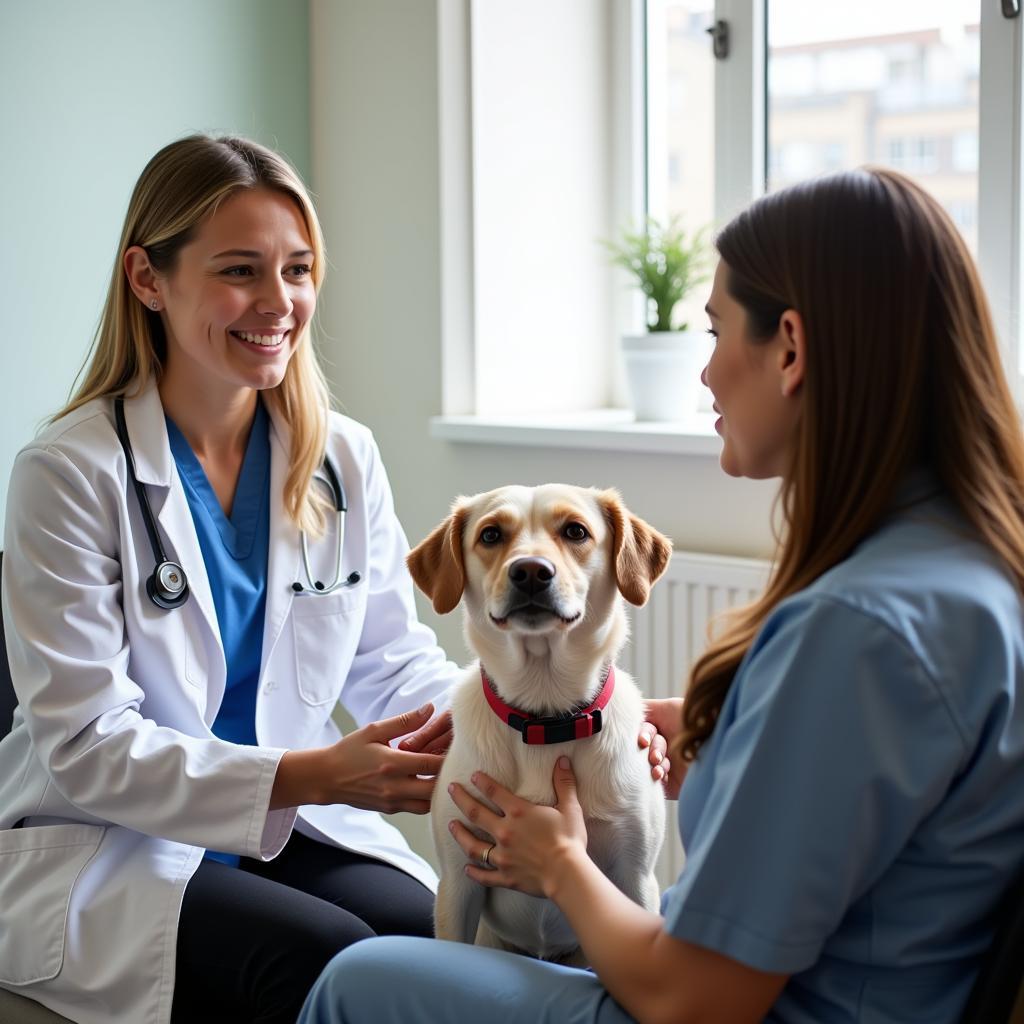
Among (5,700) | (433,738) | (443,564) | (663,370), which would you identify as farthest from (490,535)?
(663,370)

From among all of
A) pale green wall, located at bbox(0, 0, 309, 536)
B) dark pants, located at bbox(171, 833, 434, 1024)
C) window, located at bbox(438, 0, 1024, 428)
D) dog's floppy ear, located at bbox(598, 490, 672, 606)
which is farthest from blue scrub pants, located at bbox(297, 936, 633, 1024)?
window, located at bbox(438, 0, 1024, 428)

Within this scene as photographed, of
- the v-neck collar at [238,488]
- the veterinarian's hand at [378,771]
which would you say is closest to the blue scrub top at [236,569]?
the v-neck collar at [238,488]

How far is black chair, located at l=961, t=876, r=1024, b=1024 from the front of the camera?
2.72 ft

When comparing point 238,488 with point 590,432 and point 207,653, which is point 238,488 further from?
point 590,432

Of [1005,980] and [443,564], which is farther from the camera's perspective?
[443,564]

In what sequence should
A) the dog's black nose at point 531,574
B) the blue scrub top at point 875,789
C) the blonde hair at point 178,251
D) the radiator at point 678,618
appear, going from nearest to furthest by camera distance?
the blue scrub top at point 875,789, the dog's black nose at point 531,574, the blonde hair at point 178,251, the radiator at point 678,618

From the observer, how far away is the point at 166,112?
2350 mm

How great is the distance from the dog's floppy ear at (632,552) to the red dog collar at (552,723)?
0.13m

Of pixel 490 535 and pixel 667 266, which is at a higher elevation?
pixel 667 266

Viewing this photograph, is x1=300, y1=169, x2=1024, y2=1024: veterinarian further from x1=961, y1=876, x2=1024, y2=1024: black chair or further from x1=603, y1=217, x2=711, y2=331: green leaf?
x1=603, y1=217, x2=711, y2=331: green leaf

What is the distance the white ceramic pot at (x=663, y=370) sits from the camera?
2.41m

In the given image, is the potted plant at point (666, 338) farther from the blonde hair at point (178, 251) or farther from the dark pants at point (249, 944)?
the dark pants at point (249, 944)

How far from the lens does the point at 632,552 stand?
4.61 feet

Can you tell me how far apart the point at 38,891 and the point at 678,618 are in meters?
1.17
